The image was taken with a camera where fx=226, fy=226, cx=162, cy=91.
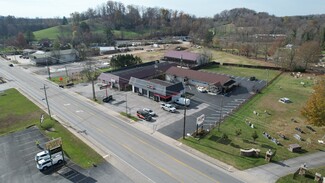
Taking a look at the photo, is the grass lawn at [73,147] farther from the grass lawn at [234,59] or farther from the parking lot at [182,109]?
the grass lawn at [234,59]

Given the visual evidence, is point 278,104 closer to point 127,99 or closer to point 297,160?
point 297,160

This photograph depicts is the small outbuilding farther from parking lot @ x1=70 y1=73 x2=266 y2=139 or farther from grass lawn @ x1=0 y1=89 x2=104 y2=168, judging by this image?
grass lawn @ x1=0 y1=89 x2=104 y2=168

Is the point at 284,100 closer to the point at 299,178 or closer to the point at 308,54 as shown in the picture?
the point at 299,178

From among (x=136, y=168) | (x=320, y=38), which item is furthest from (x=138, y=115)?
(x=320, y=38)

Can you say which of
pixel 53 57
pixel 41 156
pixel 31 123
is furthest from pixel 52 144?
pixel 53 57

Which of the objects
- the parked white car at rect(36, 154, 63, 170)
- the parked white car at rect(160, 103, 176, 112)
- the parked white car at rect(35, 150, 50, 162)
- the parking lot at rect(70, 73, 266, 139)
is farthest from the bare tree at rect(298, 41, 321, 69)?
the parked white car at rect(35, 150, 50, 162)

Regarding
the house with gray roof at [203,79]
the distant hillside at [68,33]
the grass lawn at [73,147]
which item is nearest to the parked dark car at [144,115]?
the grass lawn at [73,147]

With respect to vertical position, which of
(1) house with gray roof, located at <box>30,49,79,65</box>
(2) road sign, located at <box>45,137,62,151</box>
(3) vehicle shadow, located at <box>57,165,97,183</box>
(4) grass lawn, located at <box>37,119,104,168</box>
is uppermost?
(1) house with gray roof, located at <box>30,49,79,65</box>
